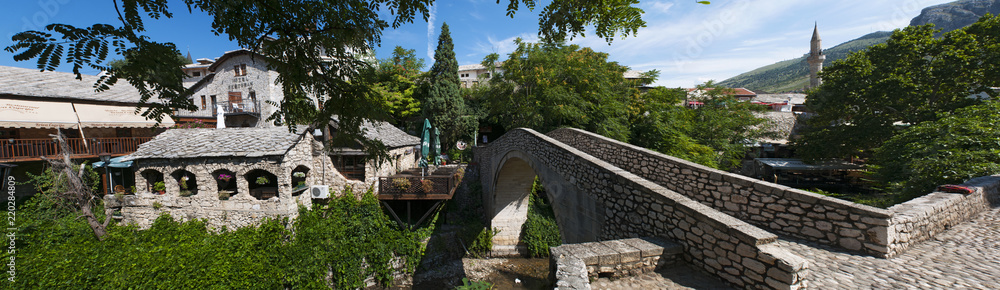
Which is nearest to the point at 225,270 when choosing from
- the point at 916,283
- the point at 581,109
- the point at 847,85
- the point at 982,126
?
the point at 916,283

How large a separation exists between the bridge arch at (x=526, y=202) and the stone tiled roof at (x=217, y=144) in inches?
287

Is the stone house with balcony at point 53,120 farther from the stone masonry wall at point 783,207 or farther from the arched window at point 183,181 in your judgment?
the stone masonry wall at point 783,207

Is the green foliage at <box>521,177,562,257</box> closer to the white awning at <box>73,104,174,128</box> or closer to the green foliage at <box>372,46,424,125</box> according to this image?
the green foliage at <box>372,46,424,125</box>

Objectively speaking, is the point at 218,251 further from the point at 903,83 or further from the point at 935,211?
the point at 903,83

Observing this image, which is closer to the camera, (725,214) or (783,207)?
(725,214)

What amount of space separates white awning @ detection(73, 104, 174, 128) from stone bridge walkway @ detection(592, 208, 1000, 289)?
51.8 feet

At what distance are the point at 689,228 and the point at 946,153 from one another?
830 centimetres

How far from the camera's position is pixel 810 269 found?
12.0 ft

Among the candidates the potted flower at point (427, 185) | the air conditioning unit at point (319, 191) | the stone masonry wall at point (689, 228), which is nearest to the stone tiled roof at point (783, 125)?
the potted flower at point (427, 185)

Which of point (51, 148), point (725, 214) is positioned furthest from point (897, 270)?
point (51, 148)

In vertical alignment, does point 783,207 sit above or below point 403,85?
below

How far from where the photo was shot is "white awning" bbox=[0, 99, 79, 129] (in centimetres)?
1038

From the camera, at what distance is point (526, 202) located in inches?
585

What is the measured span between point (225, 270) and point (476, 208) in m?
10.7
